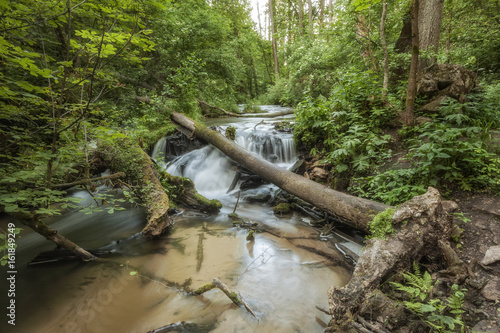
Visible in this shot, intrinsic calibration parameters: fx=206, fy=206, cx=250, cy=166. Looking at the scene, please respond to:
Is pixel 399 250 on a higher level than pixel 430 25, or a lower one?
lower

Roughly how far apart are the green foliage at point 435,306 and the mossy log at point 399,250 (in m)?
0.24

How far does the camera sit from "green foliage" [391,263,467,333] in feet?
5.67

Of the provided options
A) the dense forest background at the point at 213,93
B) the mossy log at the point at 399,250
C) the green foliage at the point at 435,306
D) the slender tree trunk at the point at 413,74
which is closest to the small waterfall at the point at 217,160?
the dense forest background at the point at 213,93

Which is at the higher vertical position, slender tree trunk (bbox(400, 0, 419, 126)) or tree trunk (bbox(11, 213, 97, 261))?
slender tree trunk (bbox(400, 0, 419, 126))

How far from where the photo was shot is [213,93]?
1070 cm

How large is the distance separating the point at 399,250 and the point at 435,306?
0.66 m

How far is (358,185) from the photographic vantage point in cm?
412

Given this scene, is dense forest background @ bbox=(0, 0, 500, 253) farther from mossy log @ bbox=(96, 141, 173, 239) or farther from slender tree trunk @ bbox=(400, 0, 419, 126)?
mossy log @ bbox=(96, 141, 173, 239)

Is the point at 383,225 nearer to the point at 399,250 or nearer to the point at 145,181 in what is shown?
the point at 399,250

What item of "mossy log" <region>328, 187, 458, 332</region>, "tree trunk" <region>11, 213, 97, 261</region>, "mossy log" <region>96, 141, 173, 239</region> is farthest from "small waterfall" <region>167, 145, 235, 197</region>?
"mossy log" <region>328, 187, 458, 332</region>

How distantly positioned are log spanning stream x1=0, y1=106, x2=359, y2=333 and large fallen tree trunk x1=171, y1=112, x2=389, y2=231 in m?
0.66

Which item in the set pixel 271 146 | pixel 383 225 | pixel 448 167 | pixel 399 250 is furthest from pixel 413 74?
pixel 271 146

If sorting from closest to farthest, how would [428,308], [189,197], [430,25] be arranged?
1. [428,308]
2. [430,25]
3. [189,197]

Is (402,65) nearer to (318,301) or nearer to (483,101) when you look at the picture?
(483,101)
